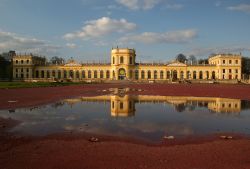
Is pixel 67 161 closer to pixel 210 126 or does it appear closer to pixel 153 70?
pixel 210 126

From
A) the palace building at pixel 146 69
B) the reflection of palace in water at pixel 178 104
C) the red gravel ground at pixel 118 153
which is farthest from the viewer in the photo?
the palace building at pixel 146 69

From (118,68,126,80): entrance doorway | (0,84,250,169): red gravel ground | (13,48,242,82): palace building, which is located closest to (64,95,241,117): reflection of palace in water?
(0,84,250,169): red gravel ground

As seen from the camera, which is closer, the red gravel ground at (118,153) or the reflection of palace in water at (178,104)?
the red gravel ground at (118,153)

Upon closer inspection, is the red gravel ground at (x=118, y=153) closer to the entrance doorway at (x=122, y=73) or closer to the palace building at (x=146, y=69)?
the palace building at (x=146, y=69)

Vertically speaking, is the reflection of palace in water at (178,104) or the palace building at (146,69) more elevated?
the palace building at (146,69)

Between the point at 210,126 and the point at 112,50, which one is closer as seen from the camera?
the point at 210,126

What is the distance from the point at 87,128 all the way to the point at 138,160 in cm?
541

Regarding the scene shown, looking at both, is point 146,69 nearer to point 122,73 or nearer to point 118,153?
point 122,73

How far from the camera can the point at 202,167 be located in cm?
798

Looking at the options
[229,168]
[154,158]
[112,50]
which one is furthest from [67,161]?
[112,50]

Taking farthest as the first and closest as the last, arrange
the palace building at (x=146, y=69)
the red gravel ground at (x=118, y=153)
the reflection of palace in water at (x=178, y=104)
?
the palace building at (x=146, y=69) < the reflection of palace in water at (x=178, y=104) < the red gravel ground at (x=118, y=153)

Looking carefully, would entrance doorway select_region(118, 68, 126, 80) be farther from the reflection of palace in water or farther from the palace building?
the reflection of palace in water

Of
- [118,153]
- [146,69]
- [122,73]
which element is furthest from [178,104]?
[146,69]

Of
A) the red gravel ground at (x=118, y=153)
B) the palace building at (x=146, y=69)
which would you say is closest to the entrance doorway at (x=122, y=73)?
the palace building at (x=146, y=69)
